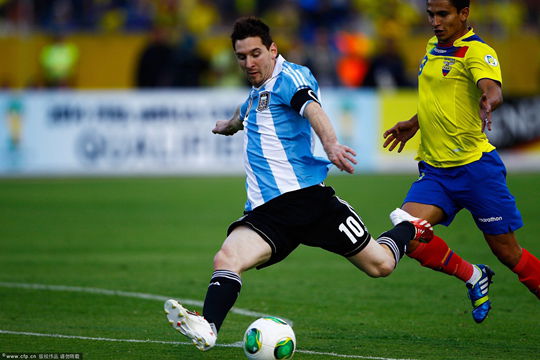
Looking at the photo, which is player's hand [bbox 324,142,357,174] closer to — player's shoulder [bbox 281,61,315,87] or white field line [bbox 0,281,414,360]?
player's shoulder [bbox 281,61,315,87]

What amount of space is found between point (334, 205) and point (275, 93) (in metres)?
0.86

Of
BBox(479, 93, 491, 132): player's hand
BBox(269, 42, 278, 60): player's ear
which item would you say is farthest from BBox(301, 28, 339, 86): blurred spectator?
BBox(479, 93, 491, 132): player's hand

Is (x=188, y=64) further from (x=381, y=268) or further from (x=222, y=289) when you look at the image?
(x=222, y=289)

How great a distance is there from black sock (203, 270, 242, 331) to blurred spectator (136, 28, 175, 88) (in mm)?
16617

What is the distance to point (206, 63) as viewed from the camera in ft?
75.4

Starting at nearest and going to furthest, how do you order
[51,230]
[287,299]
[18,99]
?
[287,299]
[51,230]
[18,99]

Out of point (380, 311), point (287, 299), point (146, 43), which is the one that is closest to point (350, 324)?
point (380, 311)

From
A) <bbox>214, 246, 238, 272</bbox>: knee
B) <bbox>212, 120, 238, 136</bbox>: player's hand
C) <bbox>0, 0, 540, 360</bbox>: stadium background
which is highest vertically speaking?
<bbox>212, 120, 238, 136</bbox>: player's hand

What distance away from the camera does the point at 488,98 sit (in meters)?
6.57

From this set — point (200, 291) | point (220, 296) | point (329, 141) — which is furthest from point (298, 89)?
point (200, 291)

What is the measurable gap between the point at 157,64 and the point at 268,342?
17.1 m

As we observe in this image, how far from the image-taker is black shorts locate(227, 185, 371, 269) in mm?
6402

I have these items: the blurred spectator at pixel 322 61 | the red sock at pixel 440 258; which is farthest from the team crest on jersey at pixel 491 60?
the blurred spectator at pixel 322 61

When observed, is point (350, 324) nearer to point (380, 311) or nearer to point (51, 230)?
point (380, 311)
